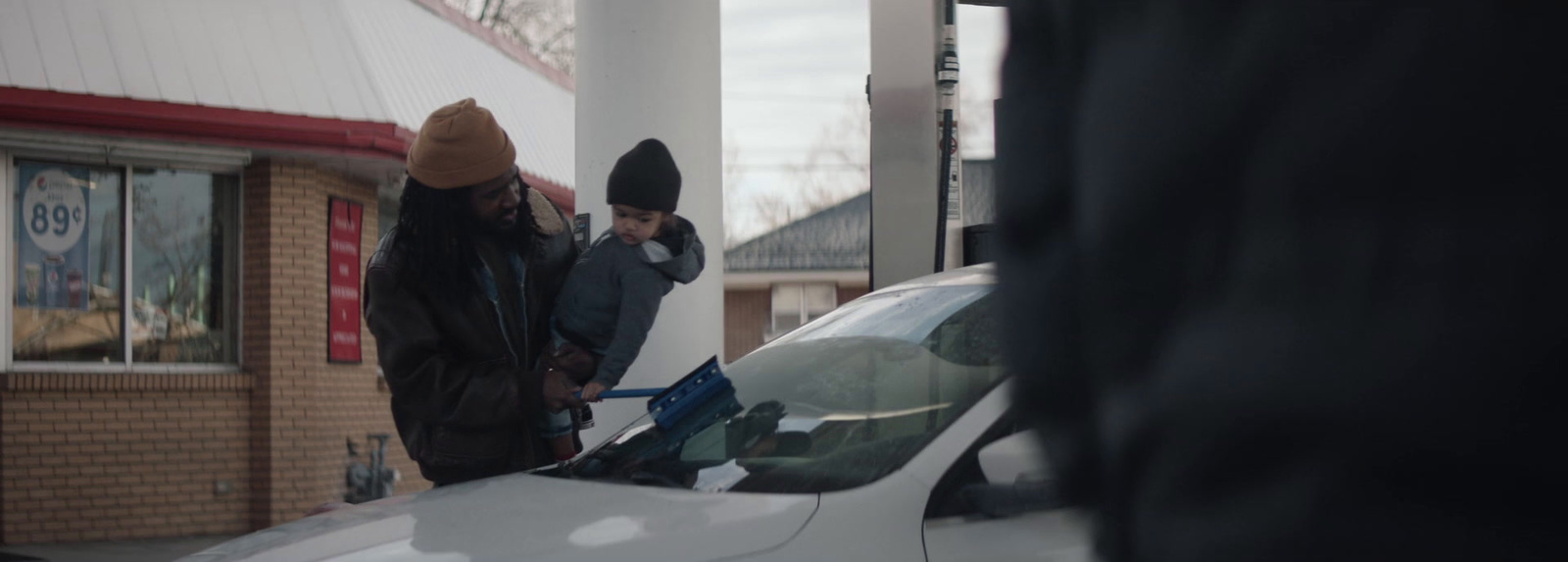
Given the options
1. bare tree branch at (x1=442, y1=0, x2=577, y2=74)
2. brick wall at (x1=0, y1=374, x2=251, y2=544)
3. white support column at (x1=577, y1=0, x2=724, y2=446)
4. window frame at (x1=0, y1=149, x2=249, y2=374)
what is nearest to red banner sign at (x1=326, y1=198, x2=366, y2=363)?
window frame at (x1=0, y1=149, x2=249, y2=374)

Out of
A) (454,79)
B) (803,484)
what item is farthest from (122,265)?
(803,484)

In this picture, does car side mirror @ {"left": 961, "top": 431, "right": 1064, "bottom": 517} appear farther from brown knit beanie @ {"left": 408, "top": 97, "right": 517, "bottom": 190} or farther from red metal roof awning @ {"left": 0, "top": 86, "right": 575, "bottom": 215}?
red metal roof awning @ {"left": 0, "top": 86, "right": 575, "bottom": 215}

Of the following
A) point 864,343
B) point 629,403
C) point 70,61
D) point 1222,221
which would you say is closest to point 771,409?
point 864,343

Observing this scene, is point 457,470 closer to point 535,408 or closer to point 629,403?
point 535,408

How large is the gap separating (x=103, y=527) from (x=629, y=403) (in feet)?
19.6

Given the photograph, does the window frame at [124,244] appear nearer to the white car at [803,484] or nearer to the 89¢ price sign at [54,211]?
the 89¢ price sign at [54,211]

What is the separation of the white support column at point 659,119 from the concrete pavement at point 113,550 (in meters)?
4.73

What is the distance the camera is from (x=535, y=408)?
3.70 meters

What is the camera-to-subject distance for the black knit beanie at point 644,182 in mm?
3963

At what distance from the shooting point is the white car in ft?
8.91

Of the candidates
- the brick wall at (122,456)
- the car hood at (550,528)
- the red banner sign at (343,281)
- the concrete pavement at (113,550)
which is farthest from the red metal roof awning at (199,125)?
the car hood at (550,528)

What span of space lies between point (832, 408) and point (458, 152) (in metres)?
1.20

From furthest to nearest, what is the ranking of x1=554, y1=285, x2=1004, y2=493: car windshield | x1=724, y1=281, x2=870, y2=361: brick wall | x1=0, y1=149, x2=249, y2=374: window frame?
x1=724, y1=281, x2=870, y2=361: brick wall
x1=0, y1=149, x2=249, y2=374: window frame
x1=554, y1=285, x2=1004, y2=493: car windshield

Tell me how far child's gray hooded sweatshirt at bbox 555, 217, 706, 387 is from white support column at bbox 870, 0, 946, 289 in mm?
1176
